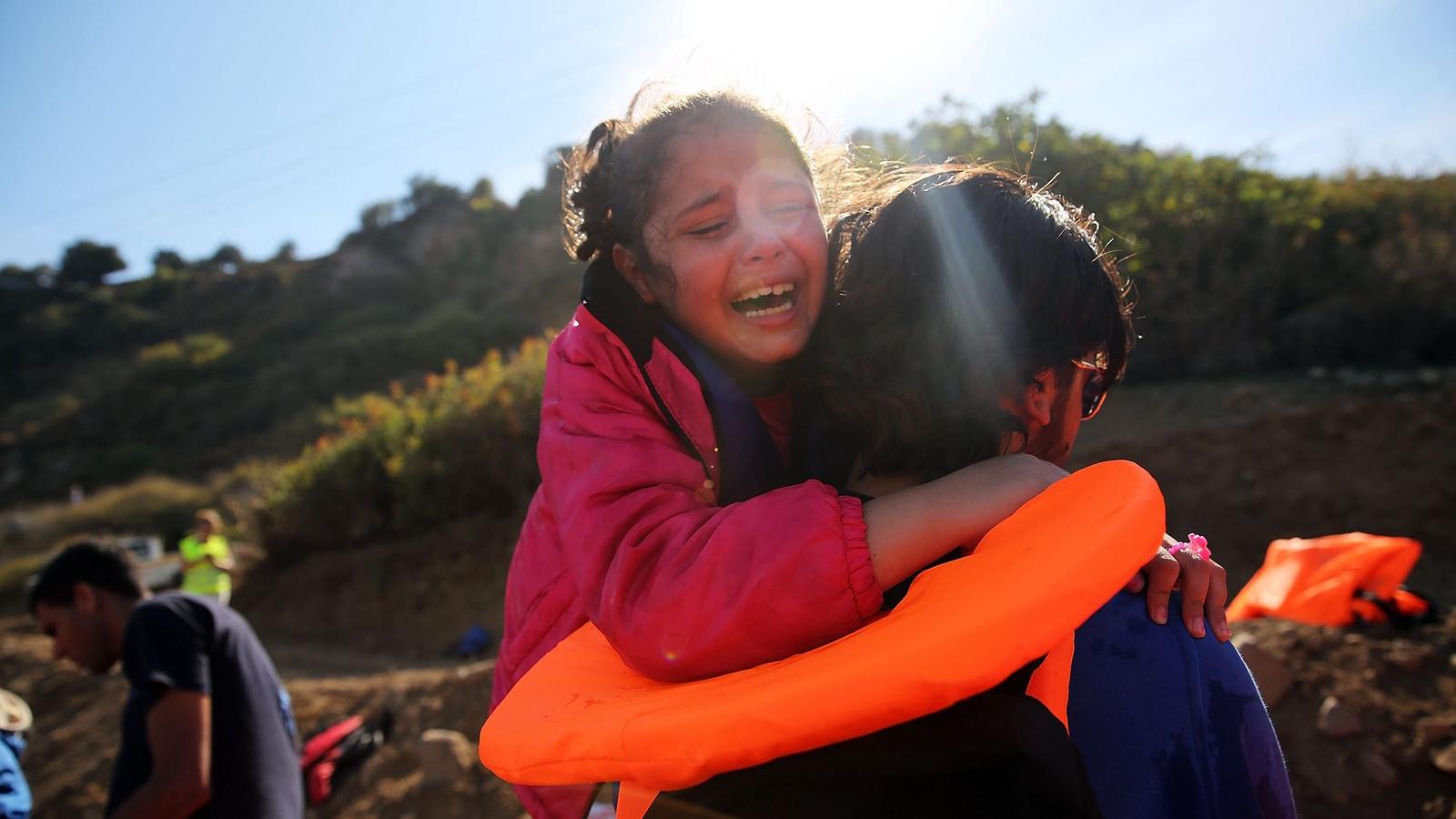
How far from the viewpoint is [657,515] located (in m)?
1.34

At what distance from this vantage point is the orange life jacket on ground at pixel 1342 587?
430 centimetres

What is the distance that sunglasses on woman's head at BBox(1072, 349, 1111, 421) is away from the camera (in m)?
1.53

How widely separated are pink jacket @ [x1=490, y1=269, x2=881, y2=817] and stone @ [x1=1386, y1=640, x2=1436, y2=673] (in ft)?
13.0

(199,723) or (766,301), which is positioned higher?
(766,301)

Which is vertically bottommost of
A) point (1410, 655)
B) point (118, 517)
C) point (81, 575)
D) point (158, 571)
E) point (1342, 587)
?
point (118, 517)

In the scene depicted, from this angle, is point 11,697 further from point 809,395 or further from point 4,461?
point 4,461

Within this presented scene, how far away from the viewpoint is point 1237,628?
14.5 ft

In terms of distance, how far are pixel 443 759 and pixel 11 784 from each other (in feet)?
6.66

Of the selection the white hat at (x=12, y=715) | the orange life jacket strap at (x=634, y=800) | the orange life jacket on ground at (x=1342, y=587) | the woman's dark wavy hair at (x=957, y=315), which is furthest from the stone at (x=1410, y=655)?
the white hat at (x=12, y=715)

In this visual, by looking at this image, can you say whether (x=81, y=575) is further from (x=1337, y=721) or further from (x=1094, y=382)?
(x=1337, y=721)

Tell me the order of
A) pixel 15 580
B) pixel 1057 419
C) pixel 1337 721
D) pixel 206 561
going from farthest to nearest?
1. pixel 15 580
2. pixel 206 561
3. pixel 1337 721
4. pixel 1057 419

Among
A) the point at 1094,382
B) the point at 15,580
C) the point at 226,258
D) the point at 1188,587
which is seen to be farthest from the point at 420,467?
the point at 226,258

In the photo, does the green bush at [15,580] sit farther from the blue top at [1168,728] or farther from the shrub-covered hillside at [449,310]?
the blue top at [1168,728]

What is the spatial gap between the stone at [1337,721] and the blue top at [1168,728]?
309 cm
